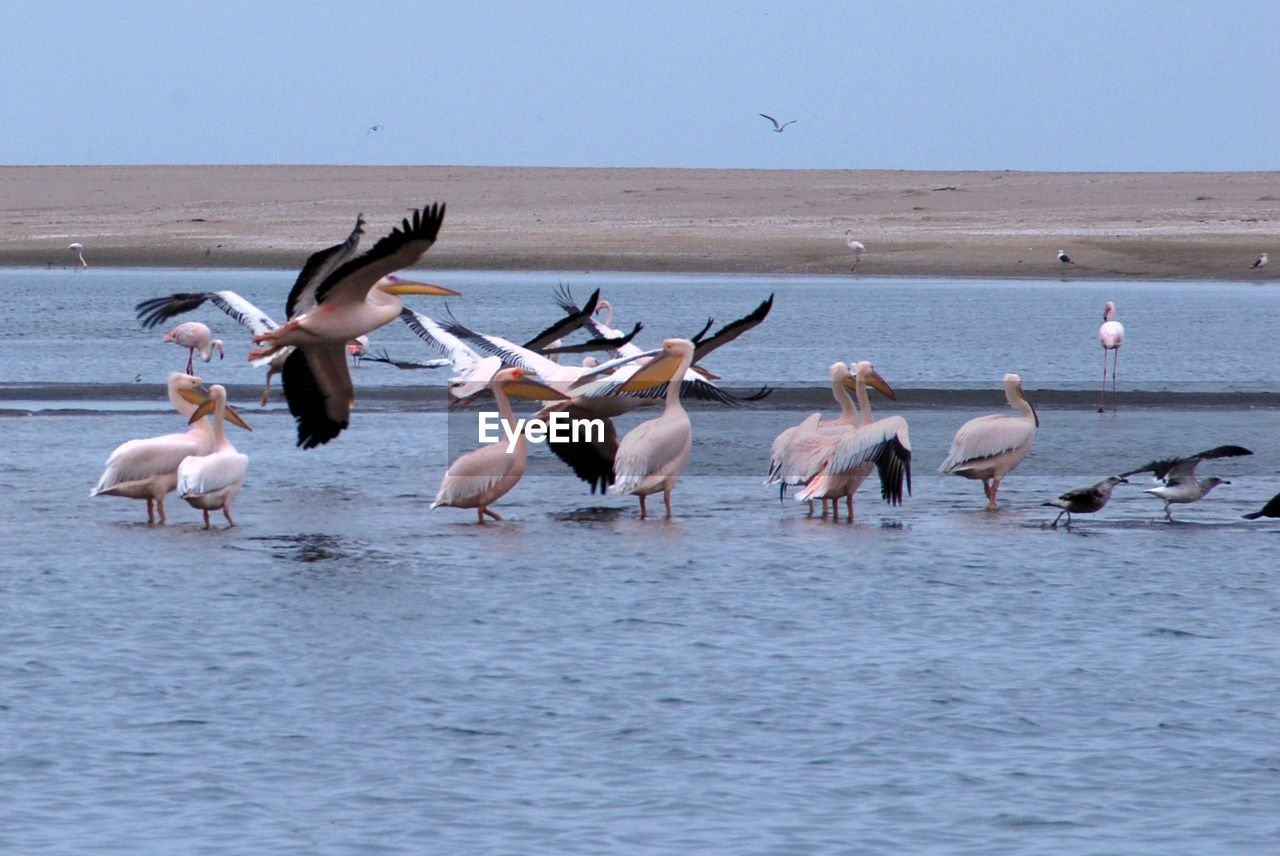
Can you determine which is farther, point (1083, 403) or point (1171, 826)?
point (1083, 403)

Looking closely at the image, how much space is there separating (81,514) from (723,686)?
4.55 m

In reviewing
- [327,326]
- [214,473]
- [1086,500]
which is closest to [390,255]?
[327,326]

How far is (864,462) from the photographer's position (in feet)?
29.5

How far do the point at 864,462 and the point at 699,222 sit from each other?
32.6 m

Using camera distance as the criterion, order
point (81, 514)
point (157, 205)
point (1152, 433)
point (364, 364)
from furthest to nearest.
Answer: point (157, 205) → point (364, 364) → point (1152, 433) → point (81, 514)

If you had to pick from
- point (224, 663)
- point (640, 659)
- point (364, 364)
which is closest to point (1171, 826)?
point (640, 659)

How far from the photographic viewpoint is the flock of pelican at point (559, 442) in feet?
28.5

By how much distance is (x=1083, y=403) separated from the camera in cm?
1448

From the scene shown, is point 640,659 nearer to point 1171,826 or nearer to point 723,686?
point 723,686

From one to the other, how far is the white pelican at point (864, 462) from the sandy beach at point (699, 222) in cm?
2157

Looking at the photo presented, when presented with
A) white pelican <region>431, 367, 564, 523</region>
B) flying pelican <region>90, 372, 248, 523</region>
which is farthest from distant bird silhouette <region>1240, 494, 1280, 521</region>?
flying pelican <region>90, 372, 248, 523</region>

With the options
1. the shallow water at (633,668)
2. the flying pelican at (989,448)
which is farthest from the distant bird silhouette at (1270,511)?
the flying pelican at (989,448)

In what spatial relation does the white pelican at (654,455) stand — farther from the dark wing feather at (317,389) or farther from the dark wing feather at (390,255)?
the dark wing feather at (390,255)

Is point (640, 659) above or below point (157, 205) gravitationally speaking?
below
